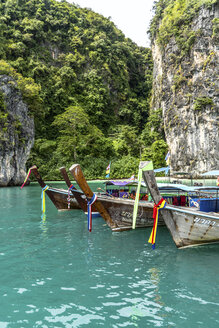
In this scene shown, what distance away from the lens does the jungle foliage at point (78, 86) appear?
4481 cm

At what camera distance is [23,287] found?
6.09m

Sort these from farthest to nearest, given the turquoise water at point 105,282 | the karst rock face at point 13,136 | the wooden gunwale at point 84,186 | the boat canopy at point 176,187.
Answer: the karst rock face at point 13,136, the boat canopy at point 176,187, the wooden gunwale at point 84,186, the turquoise water at point 105,282

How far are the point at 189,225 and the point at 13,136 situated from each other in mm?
31109

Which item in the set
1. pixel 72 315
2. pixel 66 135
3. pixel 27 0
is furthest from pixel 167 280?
pixel 27 0

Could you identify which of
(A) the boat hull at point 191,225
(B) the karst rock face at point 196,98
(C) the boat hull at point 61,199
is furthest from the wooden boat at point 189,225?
(B) the karst rock face at point 196,98

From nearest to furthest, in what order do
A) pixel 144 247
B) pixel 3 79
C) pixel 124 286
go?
pixel 124 286 < pixel 144 247 < pixel 3 79

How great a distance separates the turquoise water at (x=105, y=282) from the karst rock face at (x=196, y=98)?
28.7m

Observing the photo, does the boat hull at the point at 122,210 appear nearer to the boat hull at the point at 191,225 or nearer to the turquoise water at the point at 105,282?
the turquoise water at the point at 105,282

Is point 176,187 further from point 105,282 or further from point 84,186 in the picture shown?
point 105,282

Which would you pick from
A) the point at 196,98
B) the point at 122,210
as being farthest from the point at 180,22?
the point at 122,210

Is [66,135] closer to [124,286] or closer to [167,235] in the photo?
[167,235]

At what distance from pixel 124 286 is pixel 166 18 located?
47810 millimetres

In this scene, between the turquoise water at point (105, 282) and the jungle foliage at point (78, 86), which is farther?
the jungle foliage at point (78, 86)

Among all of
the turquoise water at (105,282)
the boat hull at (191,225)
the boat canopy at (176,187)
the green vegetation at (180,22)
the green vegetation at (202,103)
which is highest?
the green vegetation at (180,22)
